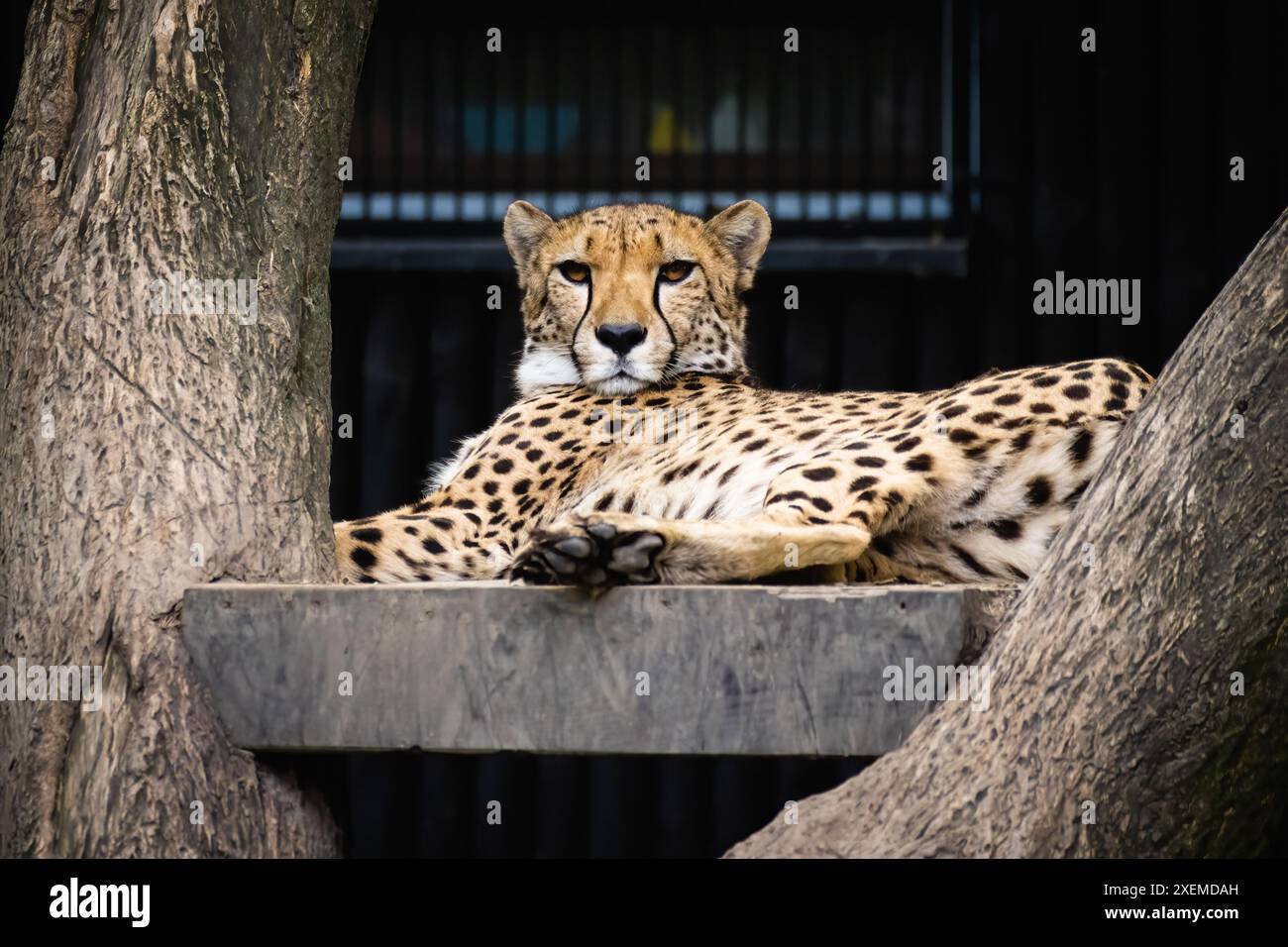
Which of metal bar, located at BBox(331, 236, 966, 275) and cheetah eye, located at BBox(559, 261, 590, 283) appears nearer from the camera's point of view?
cheetah eye, located at BBox(559, 261, 590, 283)

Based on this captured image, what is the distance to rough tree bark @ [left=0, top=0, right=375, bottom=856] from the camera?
3.33 m

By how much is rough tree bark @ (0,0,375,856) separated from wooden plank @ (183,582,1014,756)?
148 millimetres

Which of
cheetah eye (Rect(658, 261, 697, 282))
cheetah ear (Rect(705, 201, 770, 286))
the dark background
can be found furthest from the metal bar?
cheetah eye (Rect(658, 261, 697, 282))

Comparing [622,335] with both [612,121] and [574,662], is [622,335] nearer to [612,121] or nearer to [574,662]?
[574,662]

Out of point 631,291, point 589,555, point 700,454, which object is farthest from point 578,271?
point 589,555

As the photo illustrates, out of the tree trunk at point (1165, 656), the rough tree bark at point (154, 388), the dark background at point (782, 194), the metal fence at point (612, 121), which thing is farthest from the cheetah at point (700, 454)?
the metal fence at point (612, 121)

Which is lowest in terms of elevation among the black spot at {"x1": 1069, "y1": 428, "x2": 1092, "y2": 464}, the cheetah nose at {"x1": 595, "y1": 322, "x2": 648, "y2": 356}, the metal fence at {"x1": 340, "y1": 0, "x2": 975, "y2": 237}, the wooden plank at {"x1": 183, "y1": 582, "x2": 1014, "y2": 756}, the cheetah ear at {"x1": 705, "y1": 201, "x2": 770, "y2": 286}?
the wooden plank at {"x1": 183, "y1": 582, "x2": 1014, "y2": 756}

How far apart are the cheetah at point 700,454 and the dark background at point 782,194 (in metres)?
1.12

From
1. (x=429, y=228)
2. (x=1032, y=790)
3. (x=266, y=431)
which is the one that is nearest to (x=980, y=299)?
(x=429, y=228)

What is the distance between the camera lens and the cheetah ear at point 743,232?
5.14 metres

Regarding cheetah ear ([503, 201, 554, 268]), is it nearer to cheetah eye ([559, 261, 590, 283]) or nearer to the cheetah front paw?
cheetah eye ([559, 261, 590, 283])

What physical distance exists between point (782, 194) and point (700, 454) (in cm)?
232

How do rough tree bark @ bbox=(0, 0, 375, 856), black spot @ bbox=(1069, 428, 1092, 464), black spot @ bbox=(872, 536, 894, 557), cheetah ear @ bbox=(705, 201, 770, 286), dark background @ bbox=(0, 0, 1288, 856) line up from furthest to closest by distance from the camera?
dark background @ bbox=(0, 0, 1288, 856), cheetah ear @ bbox=(705, 201, 770, 286), black spot @ bbox=(872, 536, 894, 557), black spot @ bbox=(1069, 428, 1092, 464), rough tree bark @ bbox=(0, 0, 375, 856)

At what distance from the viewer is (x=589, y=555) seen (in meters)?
3.23
